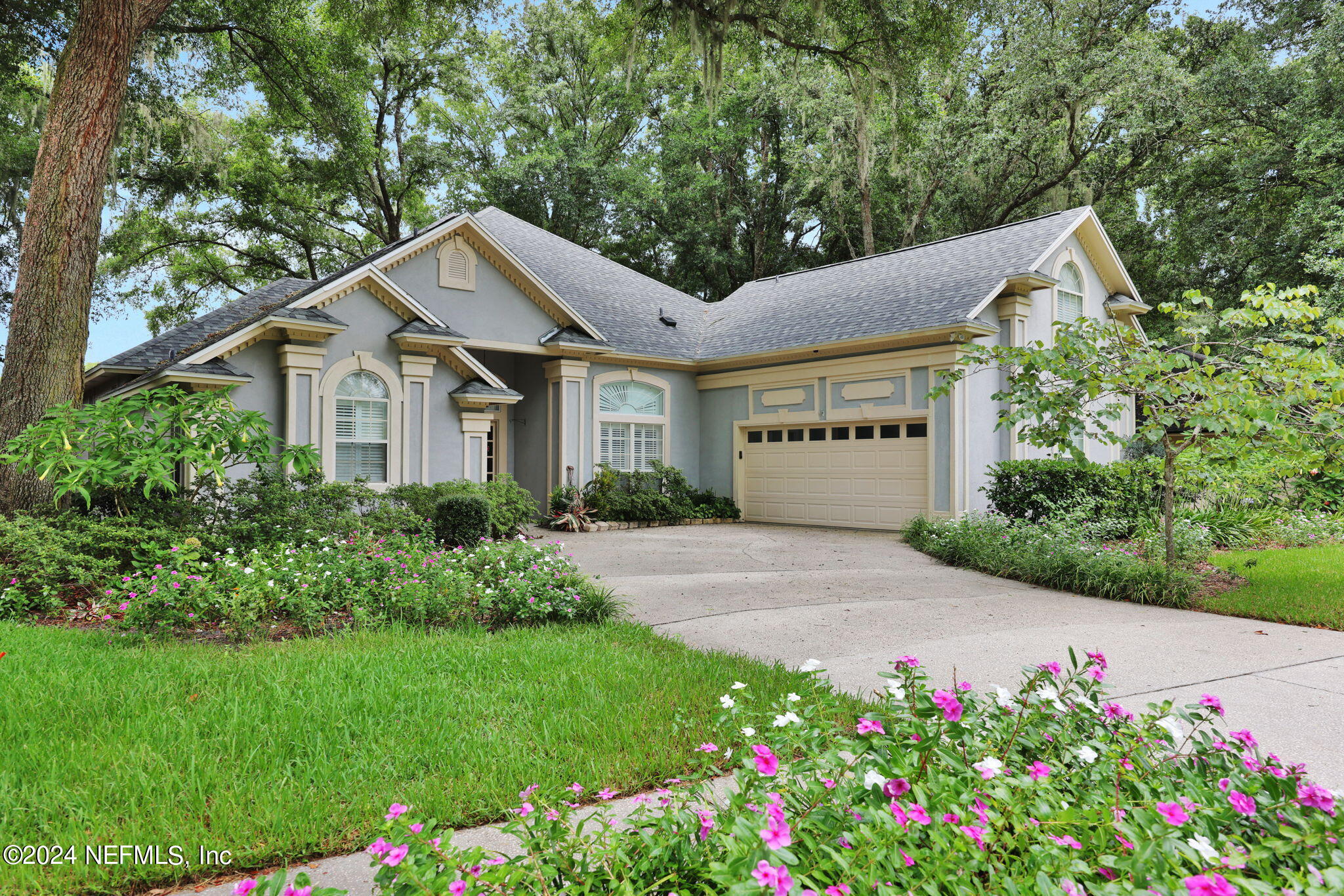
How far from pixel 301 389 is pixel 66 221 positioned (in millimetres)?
3996

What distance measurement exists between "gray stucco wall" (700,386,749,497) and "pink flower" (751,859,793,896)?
51.8 feet

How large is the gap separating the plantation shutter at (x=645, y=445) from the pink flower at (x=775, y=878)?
15.3 metres

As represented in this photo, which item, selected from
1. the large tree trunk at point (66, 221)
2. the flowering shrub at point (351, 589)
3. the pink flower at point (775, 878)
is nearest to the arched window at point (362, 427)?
the large tree trunk at point (66, 221)

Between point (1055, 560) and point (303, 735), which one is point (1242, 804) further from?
point (1055, 560)

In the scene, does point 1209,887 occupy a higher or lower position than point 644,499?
lower

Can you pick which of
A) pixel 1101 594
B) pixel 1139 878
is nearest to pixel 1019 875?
pixel 1139 878

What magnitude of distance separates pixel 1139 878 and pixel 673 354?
16.1 metres

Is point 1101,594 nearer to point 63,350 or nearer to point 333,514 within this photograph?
point 333,514

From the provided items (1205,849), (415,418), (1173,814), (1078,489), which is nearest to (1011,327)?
(1078,489)

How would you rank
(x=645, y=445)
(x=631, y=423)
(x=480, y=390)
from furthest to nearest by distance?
(x=645, y=445)
(x=631, y=423)
(x=480, y=390)

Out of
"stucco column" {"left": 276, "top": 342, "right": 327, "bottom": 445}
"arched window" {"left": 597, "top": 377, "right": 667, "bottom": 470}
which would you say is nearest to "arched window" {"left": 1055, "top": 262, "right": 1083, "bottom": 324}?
"arched window" {"left": 597, "top": 377, "right": 667, "bottom": 470}

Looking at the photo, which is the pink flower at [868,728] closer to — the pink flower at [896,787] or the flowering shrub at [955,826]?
the flowering shrub at [955,826]

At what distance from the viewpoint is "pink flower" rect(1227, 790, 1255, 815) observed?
2.07m

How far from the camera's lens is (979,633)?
242 inches
